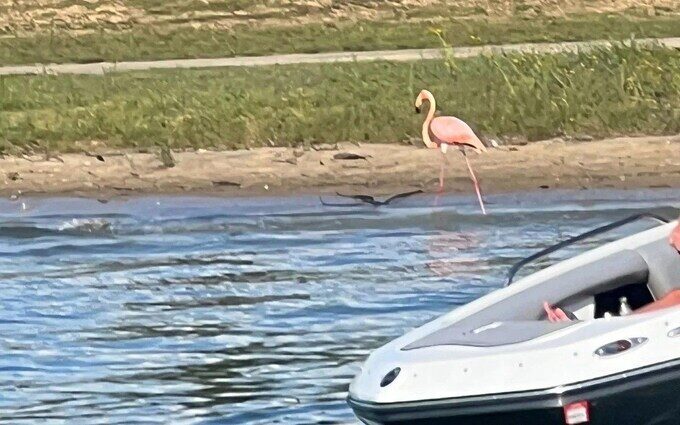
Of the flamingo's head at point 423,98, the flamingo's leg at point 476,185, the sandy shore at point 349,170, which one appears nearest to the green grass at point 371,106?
the sandy shore at point 349,170

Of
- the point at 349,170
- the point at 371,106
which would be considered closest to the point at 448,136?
the point at 349,170

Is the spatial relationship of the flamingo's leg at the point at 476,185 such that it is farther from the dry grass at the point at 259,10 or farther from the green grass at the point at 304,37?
the dry grass at the point at 259,10

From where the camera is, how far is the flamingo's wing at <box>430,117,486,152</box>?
16.9 meters

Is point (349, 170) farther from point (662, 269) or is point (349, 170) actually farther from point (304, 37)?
point (662, 269)

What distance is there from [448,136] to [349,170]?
55.3 inches

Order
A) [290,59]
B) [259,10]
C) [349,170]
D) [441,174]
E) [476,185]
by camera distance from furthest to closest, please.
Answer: [259,10]
[290,59]
[349,170]
[441,174]
[476,185]

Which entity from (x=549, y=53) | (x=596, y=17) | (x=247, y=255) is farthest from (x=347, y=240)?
(x=596, y=17)

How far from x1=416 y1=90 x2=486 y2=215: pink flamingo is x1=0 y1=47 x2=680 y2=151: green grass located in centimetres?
117

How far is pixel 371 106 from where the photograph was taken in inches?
755

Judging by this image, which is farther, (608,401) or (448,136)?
(448,136)

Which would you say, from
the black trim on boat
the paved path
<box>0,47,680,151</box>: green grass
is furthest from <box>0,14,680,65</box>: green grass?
the black trim on boat

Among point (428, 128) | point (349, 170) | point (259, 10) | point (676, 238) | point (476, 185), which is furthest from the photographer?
point (259, 10)

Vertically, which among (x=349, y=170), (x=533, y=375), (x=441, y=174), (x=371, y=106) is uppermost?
(x=533, y=375)

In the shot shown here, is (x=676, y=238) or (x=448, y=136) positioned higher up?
(x=676, y=238)
